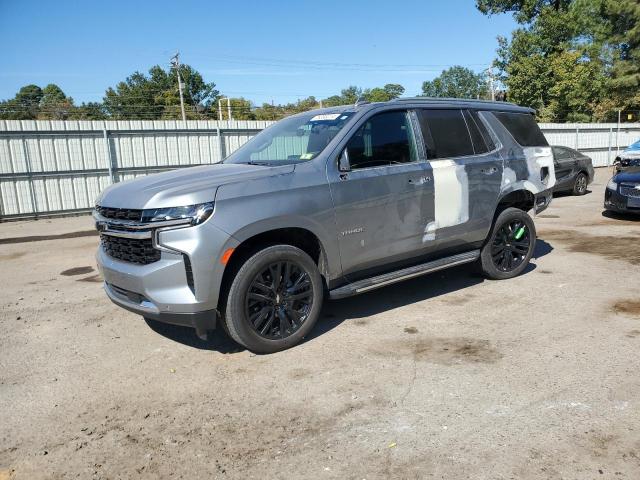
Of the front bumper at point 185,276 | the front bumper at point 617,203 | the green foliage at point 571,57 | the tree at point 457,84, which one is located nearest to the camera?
the front bumper at point 185,276

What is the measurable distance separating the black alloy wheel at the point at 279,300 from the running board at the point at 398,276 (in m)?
0.33

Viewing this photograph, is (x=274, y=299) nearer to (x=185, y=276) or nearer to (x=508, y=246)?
(x=185, y=276)

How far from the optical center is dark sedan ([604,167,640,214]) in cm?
972

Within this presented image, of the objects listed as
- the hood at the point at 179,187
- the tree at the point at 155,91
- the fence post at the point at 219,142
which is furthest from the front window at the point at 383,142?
the tree at the point at 155,91

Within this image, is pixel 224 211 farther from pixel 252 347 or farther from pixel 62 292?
pixel 62 292

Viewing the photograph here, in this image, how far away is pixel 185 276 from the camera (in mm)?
3732

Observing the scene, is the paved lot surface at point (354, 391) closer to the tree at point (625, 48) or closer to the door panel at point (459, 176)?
the door panel at point (459, 176)

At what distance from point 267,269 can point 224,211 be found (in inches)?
23.6

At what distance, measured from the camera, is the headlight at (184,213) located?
→ 3.70 meters

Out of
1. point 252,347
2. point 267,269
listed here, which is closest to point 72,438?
point 252,347

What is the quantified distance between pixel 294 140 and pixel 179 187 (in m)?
1.43

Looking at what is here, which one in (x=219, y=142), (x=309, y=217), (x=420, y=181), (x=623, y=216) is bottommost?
(x=623, y=216)

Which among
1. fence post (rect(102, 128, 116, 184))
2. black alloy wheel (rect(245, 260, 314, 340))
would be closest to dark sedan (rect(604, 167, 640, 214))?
black alloy wheel (rect(245, 260, 314, 340))

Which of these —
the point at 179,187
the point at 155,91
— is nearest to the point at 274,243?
the point at 179,187
